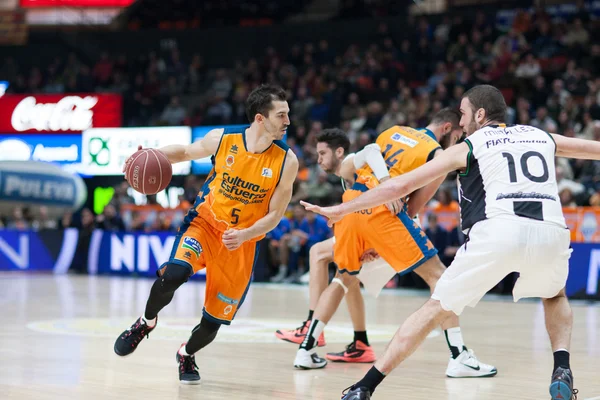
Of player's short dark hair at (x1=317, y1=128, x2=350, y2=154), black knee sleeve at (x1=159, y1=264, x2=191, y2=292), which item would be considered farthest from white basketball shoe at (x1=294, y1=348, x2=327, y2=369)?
player's short dark hair at (x1=317, y1=128, x2=350, y2=154)

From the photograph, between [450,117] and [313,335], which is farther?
[450,117]

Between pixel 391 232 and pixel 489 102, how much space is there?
2001mm

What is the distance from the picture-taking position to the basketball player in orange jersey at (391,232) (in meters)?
6.84

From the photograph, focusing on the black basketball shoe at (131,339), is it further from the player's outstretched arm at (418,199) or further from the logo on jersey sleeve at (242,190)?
the player's outstretched arm at (418,199)

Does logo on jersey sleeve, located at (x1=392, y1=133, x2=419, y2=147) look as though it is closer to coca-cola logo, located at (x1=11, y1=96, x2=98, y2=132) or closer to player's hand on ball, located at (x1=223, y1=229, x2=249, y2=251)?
player's hand on ball, located at (x1=223, y1=229, x2=249, y2=251)

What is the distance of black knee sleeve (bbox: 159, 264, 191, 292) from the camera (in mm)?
5883

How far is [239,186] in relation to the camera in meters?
6.25

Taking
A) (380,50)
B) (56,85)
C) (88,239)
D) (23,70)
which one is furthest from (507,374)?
(23,70)

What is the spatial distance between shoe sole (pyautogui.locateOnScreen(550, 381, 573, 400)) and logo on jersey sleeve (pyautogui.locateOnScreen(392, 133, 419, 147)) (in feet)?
9.32

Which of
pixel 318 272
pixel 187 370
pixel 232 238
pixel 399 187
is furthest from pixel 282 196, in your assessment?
pixel 318 272

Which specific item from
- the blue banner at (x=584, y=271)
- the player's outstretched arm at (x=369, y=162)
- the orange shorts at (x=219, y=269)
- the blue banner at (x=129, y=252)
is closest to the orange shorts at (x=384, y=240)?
the player's outstretched arm at (x=369, y=162)

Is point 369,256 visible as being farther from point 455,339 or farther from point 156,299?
point 156,299

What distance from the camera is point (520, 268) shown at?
4.84 metres

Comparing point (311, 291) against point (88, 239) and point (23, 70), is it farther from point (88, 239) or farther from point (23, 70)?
point (23, 70)
